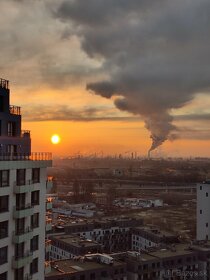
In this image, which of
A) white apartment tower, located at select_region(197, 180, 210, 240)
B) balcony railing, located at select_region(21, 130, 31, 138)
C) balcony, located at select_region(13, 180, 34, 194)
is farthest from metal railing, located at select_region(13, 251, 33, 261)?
white apartment tower, located at select_region(197, 180, 210, 240)

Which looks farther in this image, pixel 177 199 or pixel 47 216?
pixel 177 199

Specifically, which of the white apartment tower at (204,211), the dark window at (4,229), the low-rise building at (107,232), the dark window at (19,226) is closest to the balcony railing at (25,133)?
the dark window at (19,226)

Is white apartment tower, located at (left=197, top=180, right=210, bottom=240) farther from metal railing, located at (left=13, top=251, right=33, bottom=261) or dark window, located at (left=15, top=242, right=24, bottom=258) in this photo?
dark window, located at (left=15, top=242, right=24, bottom=258)

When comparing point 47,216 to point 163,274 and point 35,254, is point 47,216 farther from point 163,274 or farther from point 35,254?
point 163,274

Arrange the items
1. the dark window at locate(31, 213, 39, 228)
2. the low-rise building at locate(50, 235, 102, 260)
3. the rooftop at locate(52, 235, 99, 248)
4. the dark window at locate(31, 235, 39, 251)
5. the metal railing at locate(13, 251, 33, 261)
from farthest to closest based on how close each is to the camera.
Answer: the rooftop at locate(52, 235, 99, 248), the low-rise building at locate(50, 235, 102, 260), the dark window at locate(31, 235, 39, 251), the dark window at locate(31, 213, 39, 228), the metal railing at locate(13, 251, 33, 261)

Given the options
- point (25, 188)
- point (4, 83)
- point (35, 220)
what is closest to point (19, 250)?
point (35, 220)

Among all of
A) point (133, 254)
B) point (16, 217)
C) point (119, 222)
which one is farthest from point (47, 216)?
point (119, 222)

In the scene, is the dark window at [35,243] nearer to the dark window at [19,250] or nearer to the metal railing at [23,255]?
the metal railing at [23,255]
